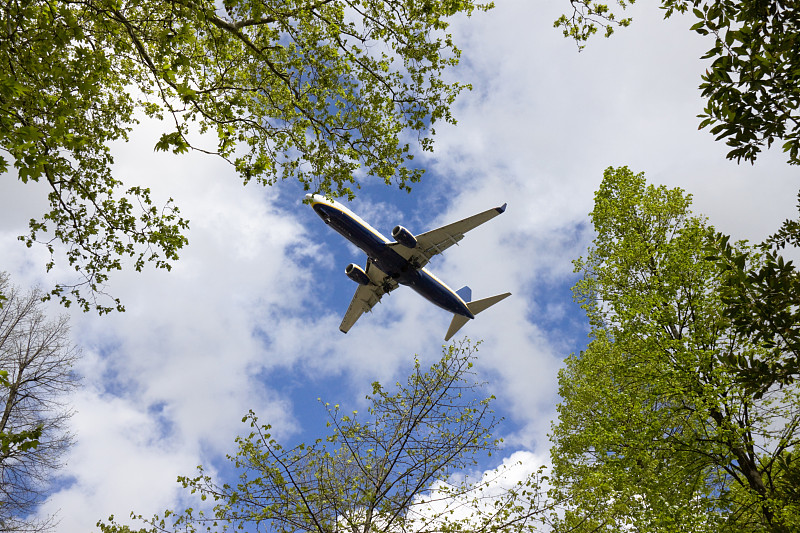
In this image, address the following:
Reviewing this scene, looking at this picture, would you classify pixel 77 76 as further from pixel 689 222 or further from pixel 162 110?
pixel 689 222

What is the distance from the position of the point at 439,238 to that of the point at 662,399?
55.4 ft

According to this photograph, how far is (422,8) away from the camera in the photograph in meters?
8.98

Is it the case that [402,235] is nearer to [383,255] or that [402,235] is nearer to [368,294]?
[383,255]

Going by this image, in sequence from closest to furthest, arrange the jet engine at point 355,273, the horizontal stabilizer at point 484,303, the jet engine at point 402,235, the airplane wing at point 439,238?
the airplane wing at point 439,238
the jet engine at point 402,235
the jet engine at point 355,273
the horizontal stabilizer at point 484,303

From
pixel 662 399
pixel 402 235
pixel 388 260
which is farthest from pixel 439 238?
pixel 662 399

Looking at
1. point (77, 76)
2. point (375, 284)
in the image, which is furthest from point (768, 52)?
point (375, 284)

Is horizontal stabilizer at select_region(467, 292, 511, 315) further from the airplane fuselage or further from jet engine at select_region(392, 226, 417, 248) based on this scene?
jet engine at select_region(392, 226, 417, 248)

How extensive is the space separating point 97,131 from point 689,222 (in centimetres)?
1479

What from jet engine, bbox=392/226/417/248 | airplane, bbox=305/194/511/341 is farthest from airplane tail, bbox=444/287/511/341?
jet engine, bbox=392/226/417/248

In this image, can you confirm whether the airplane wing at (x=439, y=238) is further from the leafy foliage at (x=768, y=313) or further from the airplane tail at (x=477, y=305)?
the leafy foliage at (x=768, y=313)

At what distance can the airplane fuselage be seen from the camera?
25016mm

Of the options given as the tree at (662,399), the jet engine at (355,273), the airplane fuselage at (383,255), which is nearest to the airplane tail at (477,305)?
the airplane fuselage at (383,255)

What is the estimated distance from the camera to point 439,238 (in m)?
26.9

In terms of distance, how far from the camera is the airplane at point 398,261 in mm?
25281
